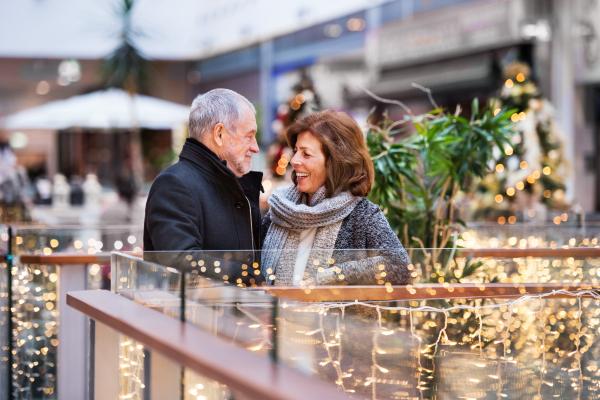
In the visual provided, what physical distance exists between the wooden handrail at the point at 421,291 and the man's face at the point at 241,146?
1.53 ft

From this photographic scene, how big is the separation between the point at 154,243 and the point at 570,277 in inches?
60.9

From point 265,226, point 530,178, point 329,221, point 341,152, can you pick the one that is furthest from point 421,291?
point 530,178

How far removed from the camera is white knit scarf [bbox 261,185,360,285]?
237cm

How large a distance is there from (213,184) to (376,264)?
2.05 ft

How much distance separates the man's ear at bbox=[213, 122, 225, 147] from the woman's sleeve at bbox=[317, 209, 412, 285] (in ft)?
1.88

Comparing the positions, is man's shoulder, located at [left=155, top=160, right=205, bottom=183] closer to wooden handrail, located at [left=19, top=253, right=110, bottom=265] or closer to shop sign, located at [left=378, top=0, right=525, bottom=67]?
wooden handrail, located at [left=19, top=253, right=110, bottom=265]

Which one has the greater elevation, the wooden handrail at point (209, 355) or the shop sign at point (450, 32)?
the shop sign at point (450, 32)

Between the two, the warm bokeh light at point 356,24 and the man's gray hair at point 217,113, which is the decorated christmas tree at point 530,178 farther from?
the warm bokeh light at point 356,24

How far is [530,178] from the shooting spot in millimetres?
5902

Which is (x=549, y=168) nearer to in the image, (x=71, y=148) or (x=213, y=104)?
(x=213, y=104)

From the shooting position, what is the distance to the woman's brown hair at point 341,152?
2502 millimetres

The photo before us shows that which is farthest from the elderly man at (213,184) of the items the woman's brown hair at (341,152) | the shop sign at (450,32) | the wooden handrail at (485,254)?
the shop sign at (450,32)

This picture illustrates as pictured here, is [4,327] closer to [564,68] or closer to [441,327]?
[441,327]

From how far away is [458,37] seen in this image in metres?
10.5
